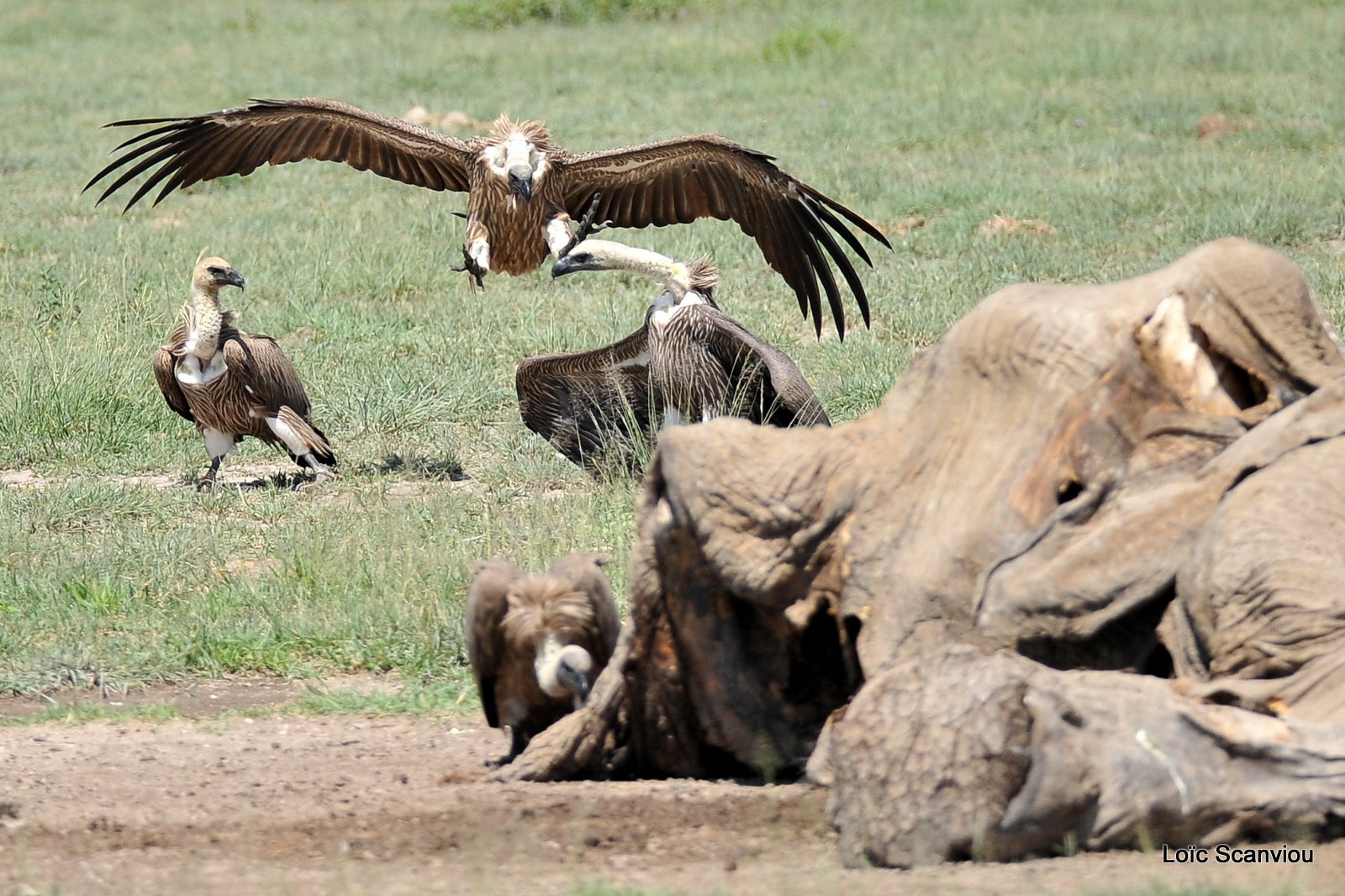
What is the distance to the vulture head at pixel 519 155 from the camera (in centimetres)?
848

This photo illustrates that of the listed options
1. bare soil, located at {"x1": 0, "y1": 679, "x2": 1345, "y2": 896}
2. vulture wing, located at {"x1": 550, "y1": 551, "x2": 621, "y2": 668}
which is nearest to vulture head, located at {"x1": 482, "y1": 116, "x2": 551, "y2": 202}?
bare soil, located at {"x1": 0, "y1": 679, "x2": 1345, "y2": 896}

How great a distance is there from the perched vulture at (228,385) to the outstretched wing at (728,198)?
5.62 feet

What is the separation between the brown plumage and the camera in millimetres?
4137

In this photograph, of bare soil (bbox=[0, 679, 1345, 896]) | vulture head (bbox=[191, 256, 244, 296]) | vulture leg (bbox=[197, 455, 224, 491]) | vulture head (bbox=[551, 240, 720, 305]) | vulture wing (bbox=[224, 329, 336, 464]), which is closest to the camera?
bare soil (bbox=[0, 679, 1345, 896])

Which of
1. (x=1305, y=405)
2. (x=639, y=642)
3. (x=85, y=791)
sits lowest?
(x=85, y=791)

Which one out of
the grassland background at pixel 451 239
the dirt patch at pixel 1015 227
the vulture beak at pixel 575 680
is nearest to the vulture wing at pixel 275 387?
the grassland background at pixel 451 239

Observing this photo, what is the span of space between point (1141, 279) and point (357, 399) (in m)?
6.08

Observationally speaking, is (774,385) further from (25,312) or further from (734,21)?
(734,21)

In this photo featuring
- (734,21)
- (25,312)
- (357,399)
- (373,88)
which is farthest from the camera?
(734,21)

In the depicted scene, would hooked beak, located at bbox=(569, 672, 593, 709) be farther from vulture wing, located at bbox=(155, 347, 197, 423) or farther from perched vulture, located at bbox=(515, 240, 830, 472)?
vulture wing, located at bbox=(155, 347, 197, 423)

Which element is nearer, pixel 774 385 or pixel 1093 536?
pixel 1093 536

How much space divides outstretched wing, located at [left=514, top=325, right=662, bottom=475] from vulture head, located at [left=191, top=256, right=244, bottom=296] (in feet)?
4.94

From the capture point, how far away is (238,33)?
21703 millimetres

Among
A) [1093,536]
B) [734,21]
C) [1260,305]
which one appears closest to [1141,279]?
[1260,305]
